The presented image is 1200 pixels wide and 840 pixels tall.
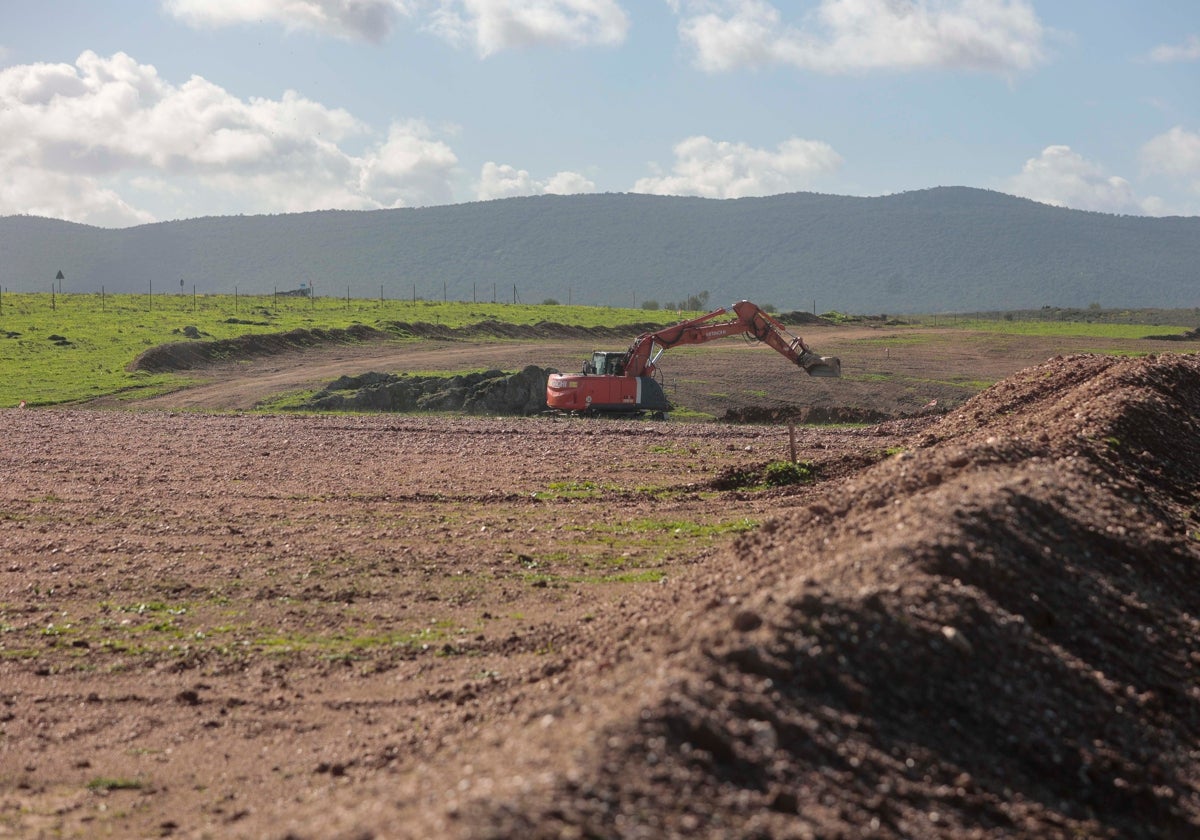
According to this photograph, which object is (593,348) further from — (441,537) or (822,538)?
(822,538)

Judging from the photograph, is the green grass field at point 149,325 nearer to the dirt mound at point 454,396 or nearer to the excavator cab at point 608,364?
the dirt mound at point 454,396

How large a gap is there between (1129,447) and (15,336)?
52.4 meters

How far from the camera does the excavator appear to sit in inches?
1312

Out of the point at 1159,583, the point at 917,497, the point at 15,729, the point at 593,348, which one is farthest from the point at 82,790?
the point at 593,348

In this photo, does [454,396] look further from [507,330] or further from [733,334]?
[507,330]

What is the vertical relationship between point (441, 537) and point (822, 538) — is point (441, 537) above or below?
below

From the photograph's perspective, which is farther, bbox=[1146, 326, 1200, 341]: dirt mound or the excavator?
bbox=[1146, 326, 1200, 341]: dirt mound

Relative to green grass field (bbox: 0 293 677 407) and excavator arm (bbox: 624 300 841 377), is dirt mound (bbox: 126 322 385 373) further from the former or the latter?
excavator arm (bbox: 624 300 841 377)

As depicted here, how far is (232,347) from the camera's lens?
175 ft

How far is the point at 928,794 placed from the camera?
237 inches

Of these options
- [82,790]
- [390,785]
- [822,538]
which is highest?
[822,538]

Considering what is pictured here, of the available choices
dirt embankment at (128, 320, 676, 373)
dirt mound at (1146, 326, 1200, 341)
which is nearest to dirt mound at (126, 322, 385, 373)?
dirt embankment at (128, 320, 676, 373)

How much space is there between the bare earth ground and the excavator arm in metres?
14.5

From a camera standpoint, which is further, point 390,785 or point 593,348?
point 593,348
